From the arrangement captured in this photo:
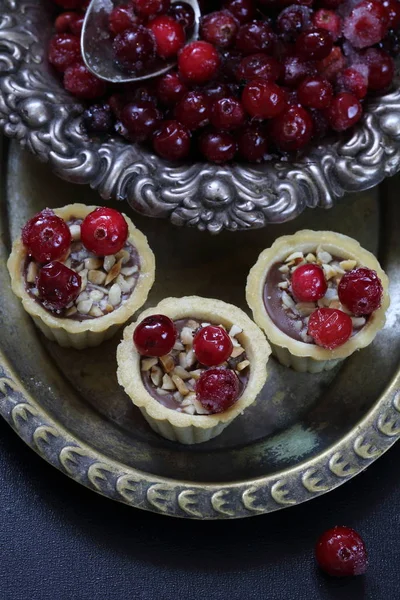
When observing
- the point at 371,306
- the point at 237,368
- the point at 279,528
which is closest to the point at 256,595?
the point at 279,528

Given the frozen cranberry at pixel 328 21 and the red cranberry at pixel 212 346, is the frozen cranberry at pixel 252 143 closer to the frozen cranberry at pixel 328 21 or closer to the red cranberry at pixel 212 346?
the frozen cranberry at pixel 328 21

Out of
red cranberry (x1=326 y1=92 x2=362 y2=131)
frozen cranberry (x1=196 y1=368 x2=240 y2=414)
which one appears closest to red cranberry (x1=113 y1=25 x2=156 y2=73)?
red cranberry (x1=326 y1=92 x2=362 y2=131)

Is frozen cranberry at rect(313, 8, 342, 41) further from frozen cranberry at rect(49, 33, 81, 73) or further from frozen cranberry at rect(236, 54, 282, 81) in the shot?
frozen cranberry at rect(49, 33, 81, 73)

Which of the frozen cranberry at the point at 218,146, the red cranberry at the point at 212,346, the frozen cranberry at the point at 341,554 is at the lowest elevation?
the frozen cranberry at the point at 341,554

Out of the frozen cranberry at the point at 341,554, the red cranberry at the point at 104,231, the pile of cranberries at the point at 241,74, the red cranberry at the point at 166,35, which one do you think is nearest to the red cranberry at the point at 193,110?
the pile of cranberries at the point at 241,74

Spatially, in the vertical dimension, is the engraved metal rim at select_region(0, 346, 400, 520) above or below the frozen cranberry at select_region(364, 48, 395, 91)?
below

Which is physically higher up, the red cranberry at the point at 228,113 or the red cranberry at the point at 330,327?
the red cranberry at the point at 228,113
